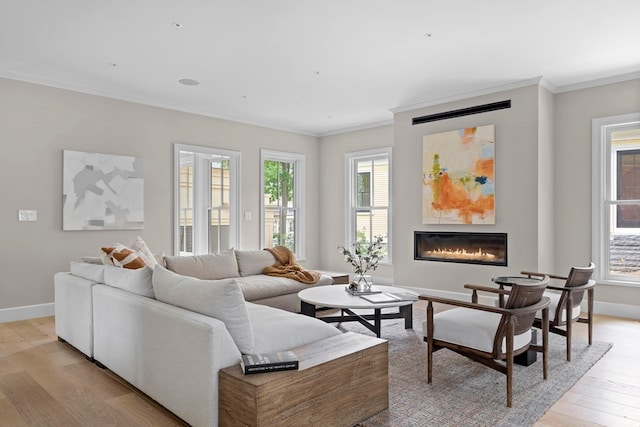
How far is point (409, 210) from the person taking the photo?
6.23 meters

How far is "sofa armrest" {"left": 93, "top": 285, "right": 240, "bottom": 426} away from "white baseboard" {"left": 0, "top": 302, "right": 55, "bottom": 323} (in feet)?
7.49

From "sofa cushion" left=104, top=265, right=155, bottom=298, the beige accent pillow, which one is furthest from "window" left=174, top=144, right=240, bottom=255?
"sofa cushion" left=104, top=265, right=155, bottom=298

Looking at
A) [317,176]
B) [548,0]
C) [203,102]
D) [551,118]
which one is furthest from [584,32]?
[317,176]

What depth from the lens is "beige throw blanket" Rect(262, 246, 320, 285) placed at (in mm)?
5078

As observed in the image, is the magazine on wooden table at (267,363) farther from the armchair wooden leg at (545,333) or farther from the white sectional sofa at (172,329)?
the armchair wooden leg at (545,333)

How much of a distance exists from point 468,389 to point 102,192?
4.59 meters

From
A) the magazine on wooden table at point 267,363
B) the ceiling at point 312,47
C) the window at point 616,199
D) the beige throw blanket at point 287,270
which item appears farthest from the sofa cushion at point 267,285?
the window at point 616,199

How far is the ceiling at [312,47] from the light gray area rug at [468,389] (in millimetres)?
2702

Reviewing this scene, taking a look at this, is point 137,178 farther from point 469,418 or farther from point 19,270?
point 469,418

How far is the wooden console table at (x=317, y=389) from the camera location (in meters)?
1.92

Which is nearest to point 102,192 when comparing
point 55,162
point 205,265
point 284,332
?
point 55,162

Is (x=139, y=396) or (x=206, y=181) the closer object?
(x=139, y=396)

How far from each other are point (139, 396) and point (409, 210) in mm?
4427

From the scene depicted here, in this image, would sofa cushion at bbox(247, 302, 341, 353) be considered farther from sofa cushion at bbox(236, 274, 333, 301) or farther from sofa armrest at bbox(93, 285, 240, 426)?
sofa cushion at bbox(236, 274, 333, 301)
